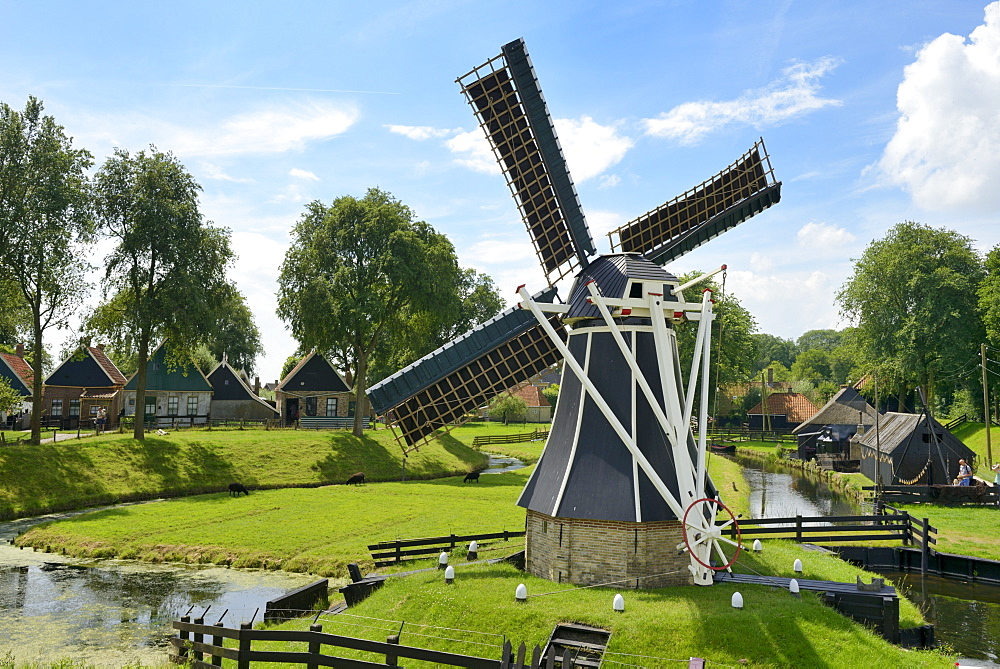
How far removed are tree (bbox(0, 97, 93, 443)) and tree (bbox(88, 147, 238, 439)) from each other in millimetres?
1697

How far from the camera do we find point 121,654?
13.9 metres

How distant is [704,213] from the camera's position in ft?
63.2

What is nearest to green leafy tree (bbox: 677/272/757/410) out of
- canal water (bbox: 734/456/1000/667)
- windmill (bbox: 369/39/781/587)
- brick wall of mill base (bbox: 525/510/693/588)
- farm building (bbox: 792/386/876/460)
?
farm building (bbox: 792/386/876/460)

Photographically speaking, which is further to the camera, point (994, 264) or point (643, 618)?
point (994, 264)

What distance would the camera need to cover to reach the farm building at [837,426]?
156 ft

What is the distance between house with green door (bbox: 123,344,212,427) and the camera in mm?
49875

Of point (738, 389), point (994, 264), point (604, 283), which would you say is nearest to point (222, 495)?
point (604, 283)

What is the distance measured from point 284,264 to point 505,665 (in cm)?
3914

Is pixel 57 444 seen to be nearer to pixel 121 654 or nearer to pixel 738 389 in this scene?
pixel 121 654

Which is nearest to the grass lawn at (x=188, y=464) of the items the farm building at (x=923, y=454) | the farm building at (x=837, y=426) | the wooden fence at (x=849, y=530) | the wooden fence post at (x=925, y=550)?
the wooden fence at (x=849, y=530)

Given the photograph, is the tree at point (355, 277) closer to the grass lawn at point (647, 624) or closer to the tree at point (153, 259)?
the tree at point (153, 259)

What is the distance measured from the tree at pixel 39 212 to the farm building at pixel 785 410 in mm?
61617

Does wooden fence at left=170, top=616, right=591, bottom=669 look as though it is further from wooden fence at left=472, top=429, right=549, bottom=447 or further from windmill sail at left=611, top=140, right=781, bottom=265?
wooden fence at left=472, top=429, right=549, bottom=447

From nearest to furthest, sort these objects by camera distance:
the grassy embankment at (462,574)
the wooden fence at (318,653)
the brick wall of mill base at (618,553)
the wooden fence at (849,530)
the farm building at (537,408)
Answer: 1. the wooden fence at (318,653)
2. the grassy embankment at (462,574)
3. the brick wall of mill base at (618,553)
4. the wooden fence at (849,530)
5. the farm building at (537,408)
